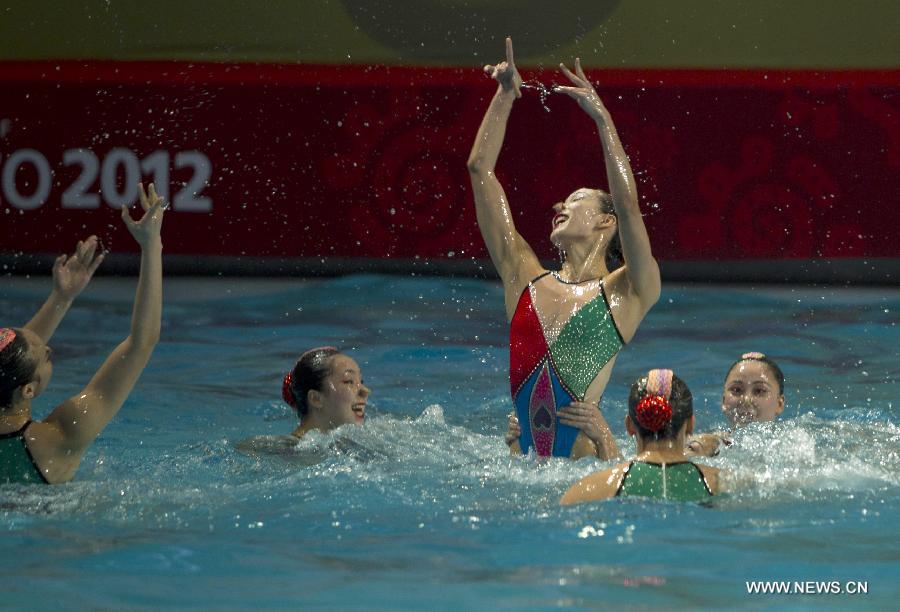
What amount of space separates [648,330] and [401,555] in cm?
438

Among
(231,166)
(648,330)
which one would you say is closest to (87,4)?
(231,166)

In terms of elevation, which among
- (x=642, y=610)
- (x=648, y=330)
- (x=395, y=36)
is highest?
(x=395, y=36)

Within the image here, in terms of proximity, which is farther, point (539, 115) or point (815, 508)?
point (539, 115)

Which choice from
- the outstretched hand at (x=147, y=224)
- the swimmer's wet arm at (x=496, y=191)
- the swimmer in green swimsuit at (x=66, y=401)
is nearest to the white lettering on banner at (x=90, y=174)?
the swimmer's wet arm at (x=496, y=191)

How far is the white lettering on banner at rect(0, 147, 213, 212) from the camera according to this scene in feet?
29.1

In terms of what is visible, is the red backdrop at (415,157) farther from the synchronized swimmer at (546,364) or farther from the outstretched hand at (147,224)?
the outstretched hand at (147,224)

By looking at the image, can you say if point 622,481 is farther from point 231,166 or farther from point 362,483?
point 231,166

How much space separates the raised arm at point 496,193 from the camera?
4.70m

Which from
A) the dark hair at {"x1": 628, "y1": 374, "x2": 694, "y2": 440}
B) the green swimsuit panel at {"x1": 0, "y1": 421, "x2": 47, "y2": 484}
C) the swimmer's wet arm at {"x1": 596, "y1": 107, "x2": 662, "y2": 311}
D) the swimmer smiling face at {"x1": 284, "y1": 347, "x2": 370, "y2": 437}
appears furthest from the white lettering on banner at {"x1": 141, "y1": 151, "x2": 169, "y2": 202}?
the dark hair at {"x1": 628, "y1": 374, "x2": 694, "y2": 440}

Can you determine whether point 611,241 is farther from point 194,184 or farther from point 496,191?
point 194,184

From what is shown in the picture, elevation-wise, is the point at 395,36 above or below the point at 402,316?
above

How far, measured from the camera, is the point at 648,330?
7875 mm

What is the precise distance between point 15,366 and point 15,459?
11.3 inches

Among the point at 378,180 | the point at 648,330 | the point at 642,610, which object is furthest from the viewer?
the point at 378,180
